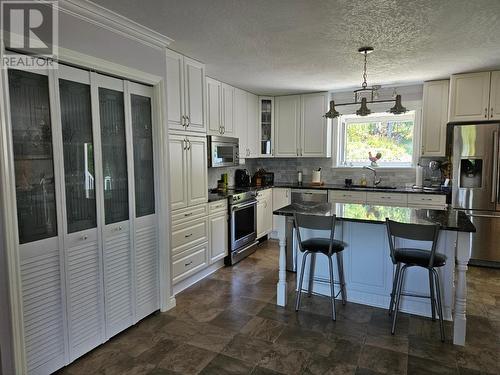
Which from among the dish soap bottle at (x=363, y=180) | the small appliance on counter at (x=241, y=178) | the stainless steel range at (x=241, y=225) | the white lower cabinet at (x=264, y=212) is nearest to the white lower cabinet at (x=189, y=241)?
the stainless steel range at (x=241, y=225)

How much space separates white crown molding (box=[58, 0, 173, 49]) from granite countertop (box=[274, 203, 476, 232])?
6.10ft

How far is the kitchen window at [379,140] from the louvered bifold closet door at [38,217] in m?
4.49

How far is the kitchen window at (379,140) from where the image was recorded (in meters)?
5.10

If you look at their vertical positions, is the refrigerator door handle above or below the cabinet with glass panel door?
below

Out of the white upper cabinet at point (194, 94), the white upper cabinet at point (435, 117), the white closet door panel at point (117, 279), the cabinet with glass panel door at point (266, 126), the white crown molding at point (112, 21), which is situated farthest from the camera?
the cabinet with glass panel door at point (266, 126)

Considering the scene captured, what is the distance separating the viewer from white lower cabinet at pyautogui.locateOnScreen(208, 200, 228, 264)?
3908 millimetres

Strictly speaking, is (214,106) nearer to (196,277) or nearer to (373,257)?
(196,277)

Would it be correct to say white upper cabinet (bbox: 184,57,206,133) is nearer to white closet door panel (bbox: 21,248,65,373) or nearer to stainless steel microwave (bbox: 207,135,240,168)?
stainless steel microwave (bbox: 207,135,240,168)

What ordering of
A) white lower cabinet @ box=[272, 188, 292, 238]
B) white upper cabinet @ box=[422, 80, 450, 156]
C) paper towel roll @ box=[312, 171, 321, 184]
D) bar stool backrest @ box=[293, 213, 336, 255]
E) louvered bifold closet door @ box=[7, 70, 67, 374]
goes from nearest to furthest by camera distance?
louvered bifold closet door @ box=[7, 70, 67, 374]
bar stool backrest @ box=[293, 213, 336, 255]
white upper cabinet @ box=[422, 80, 450, 156]
white lower cabinet @ box=[272, 188, 292, 238]
paper towel roll @ box=[312, 171, 321, 184]

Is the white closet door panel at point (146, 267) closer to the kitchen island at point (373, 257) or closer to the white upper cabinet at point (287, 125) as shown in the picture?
the kitchen island at point (373, 257)

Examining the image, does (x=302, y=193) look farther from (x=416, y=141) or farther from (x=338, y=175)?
(x=416, y=141)

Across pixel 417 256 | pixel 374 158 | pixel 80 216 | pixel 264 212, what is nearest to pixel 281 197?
pixel 264 212

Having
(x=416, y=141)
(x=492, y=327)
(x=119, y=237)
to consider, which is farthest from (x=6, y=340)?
(x=416, y=141)

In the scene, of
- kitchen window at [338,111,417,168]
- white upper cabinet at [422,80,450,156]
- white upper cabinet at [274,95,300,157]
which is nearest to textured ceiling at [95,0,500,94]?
white upper cabinet at [422,80,450,156]
